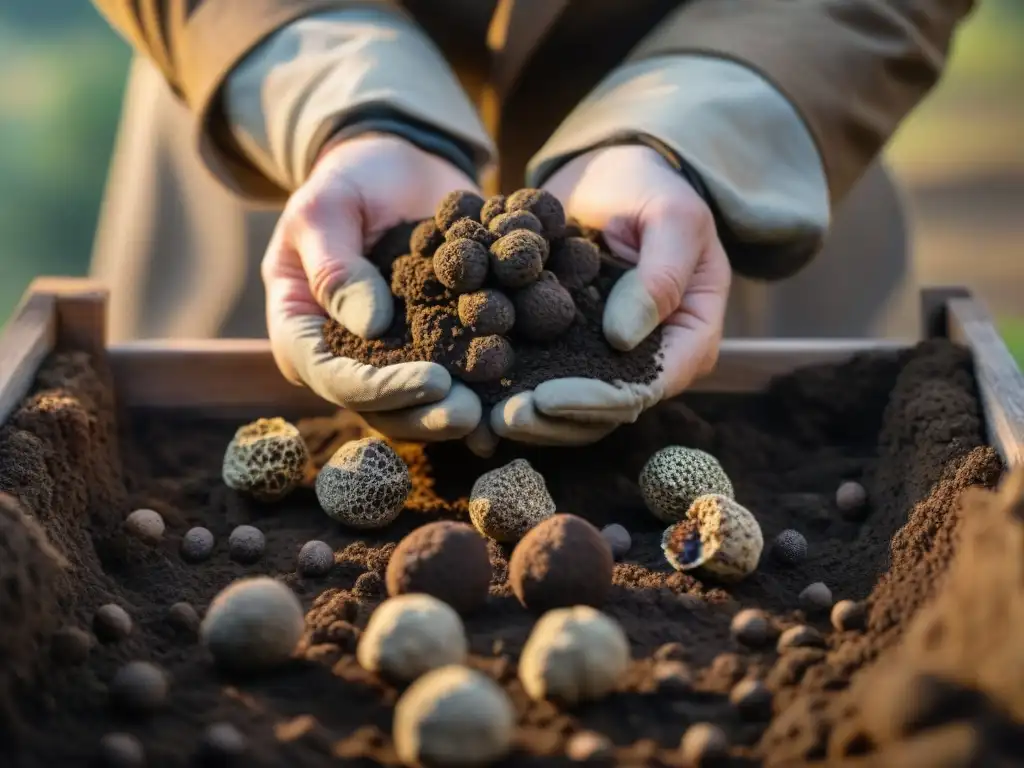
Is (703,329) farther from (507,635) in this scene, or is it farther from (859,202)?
(859,202)

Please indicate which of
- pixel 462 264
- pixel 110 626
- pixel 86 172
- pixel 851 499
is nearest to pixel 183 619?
pixel 110 626

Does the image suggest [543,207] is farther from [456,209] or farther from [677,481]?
[677,481]

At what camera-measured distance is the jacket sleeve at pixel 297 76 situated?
67.1 inches

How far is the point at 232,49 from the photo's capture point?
181cm

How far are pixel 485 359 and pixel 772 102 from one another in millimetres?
690

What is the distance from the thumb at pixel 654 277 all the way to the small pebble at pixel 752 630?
38 cm

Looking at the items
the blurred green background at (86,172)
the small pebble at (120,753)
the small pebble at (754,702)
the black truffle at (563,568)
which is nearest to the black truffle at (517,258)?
the black truffle at (563,568)

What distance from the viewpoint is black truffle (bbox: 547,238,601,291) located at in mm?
1448

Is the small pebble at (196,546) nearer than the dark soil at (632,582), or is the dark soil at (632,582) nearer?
the dark soil at (632,582)

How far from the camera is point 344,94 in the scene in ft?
5.55

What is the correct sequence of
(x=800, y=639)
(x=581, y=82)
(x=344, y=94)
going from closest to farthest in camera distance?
(x=800, y=639), (x=344, y=94), (x=581, y=82)

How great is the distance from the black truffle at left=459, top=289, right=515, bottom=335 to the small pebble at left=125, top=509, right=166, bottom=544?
0.42 m

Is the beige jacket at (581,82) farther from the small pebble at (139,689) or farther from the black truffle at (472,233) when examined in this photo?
the small pebble at (139,689)

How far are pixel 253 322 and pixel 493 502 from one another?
4.18 feet
